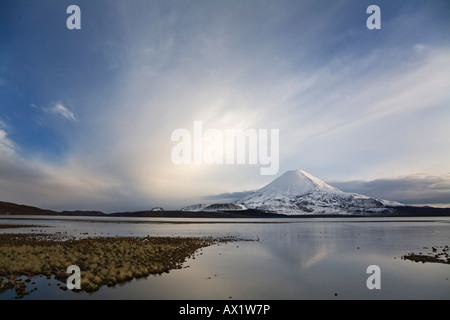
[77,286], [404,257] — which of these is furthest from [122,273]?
[404,257]

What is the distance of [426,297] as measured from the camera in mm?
16297

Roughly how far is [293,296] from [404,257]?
20.0 meters

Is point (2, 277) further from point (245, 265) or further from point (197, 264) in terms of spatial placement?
point (245, 265)

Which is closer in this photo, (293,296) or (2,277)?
(293,296)

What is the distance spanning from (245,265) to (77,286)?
46.7 feet

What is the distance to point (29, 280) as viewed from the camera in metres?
19.3
